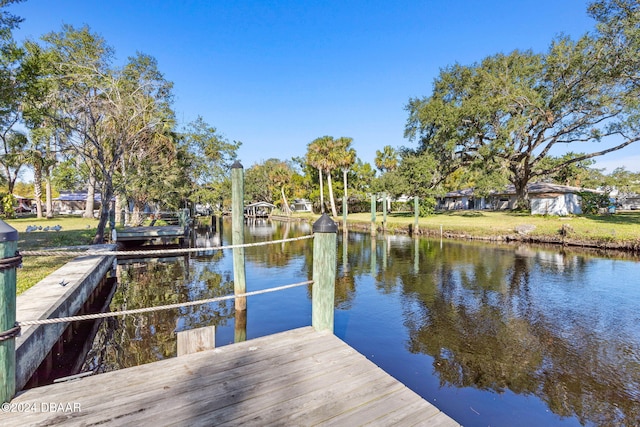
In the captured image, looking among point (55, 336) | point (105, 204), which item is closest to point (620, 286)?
point (55, 336)

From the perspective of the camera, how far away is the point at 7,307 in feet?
7.66

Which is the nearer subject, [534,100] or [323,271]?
[323,271]

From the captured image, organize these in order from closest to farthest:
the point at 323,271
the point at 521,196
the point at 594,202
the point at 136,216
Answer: the point at 323,271
the point at 136,216
the point at 594,202
the point at 521,196

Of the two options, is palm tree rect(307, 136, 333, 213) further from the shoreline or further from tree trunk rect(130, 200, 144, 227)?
tree trunk rect(130, 200, 144, 227)

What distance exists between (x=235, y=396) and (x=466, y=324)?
579 cm

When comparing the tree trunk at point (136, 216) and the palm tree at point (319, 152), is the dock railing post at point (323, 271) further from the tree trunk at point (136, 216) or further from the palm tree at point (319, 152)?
the palm tree at point (319, 152)

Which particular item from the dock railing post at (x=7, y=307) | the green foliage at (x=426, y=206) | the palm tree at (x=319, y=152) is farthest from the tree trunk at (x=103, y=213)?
the palm tree at (x=319, y=152)

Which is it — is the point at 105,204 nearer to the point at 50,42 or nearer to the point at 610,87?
the point at 50,42

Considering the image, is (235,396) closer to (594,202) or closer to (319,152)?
(594,202)

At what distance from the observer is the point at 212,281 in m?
10.5

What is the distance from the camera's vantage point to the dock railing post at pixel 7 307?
2281 millimetres

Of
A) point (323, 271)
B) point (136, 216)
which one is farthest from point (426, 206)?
point (323, 271)

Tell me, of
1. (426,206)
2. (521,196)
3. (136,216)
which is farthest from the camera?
(426,206)

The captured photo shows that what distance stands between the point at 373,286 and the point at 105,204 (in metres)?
11.0
